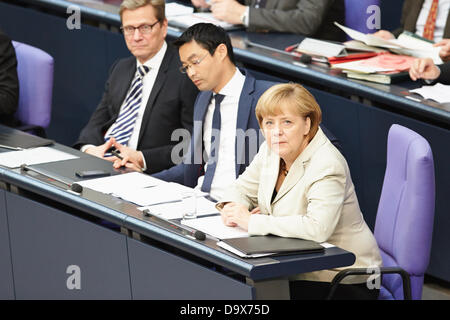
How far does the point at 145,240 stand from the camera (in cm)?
322

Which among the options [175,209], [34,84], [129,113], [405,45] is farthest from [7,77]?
[405,45]

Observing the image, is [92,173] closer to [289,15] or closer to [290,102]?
[290,102]

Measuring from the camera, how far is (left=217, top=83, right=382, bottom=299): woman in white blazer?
Answer: 9.87ft

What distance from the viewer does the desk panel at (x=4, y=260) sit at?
3.77 meters

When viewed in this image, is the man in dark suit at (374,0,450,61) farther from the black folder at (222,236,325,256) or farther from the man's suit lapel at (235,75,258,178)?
the black folder at (222,236,325,256)

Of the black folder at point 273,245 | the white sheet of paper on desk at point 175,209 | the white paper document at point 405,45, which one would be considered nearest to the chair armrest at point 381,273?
the black folder at point 273,245

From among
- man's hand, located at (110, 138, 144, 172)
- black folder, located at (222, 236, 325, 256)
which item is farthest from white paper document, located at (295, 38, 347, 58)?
black folder, located at (222, 236, 325, 256)

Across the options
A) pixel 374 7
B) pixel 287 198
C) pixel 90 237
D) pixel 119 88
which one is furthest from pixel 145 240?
pixel 374 7

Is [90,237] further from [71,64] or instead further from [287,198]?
[71,64]

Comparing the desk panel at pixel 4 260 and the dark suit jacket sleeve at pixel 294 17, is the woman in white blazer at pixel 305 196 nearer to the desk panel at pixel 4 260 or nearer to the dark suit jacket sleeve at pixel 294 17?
the desk panel at pixel 4 260

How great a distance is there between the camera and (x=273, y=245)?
2.90 meters

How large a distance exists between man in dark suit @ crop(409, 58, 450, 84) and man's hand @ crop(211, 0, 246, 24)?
122 cm

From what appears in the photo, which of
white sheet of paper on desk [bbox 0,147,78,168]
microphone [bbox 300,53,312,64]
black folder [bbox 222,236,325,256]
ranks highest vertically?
microphone [bbox 300,53,312,64]

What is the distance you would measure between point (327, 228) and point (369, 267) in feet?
0.68
